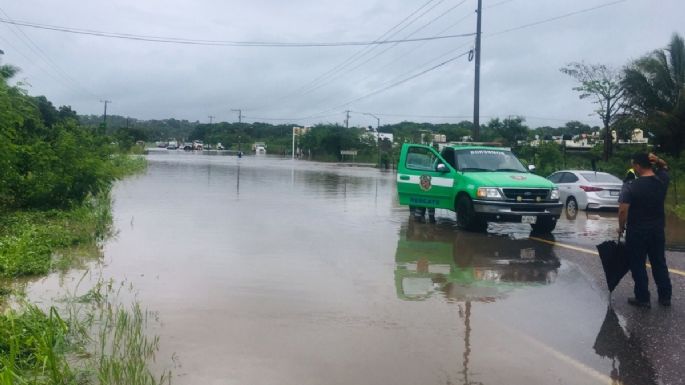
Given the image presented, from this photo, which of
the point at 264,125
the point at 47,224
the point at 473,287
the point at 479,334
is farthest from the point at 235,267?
the point at 264,125

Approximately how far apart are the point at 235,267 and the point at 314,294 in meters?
1.93

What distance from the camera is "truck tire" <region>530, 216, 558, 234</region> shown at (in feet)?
42.6

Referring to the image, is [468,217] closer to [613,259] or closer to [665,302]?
[613,259]

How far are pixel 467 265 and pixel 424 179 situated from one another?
5.12 meters

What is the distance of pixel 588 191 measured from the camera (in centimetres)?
1858

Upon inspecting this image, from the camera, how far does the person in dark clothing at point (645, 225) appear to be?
713cm

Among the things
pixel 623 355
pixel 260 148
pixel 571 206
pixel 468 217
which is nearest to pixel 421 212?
pixel 468 217

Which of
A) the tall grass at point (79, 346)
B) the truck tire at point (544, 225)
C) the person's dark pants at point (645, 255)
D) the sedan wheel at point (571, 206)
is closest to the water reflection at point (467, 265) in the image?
the truck tire at point (544, 225)

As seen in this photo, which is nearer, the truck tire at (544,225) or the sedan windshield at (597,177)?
the truck tire at (544,225)

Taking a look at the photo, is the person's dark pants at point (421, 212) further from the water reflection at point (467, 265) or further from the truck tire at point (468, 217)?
the water reflection at point (467, 265)

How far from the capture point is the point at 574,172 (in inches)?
769

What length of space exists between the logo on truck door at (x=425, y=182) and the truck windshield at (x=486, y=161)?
828mm

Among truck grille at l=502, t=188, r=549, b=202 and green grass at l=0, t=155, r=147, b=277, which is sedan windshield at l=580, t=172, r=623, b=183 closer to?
truck grille at l=502, t=188, r=549, b=202

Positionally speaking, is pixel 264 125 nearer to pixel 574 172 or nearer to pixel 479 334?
pixel 574 172
